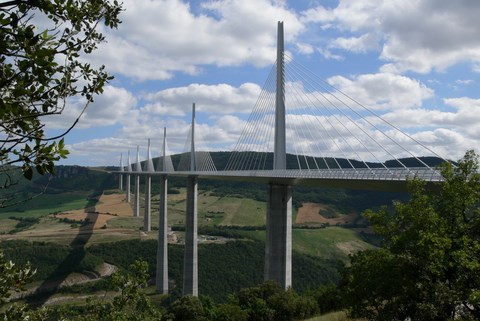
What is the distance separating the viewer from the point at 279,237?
1332 inches

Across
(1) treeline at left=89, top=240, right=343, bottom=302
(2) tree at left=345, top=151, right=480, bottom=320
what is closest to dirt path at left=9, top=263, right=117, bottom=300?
(1) treeline at left=89, top=240, right=343, bottom=302

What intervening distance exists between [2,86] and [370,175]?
1976 cm

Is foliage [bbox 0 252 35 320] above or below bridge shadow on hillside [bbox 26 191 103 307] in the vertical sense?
above

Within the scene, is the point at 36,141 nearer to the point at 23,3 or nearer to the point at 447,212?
the point at 23,3

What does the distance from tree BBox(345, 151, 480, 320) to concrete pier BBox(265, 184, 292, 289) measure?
20.2m

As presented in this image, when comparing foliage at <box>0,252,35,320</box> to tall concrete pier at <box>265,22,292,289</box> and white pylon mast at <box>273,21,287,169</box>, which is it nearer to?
white pylon mast at <box>273,21,287,169</box>

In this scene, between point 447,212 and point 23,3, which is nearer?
point 23,3

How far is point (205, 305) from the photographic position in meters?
35.5

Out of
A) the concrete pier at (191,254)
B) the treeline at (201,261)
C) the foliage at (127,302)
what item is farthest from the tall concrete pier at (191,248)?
the foliage at (127,302)

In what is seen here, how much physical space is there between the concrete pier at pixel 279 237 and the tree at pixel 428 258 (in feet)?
66.4

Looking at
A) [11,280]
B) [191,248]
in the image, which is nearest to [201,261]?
[191,248]

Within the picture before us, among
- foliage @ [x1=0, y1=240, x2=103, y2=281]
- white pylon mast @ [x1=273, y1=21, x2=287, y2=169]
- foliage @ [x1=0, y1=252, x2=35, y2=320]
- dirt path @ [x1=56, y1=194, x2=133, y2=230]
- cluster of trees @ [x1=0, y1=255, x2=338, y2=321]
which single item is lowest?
foliage @ [x1=0, y1=240, x2=103, y2=281]

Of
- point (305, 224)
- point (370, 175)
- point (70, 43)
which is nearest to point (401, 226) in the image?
point (370, 175)

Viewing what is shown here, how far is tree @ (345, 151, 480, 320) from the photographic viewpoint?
34.9 feet
